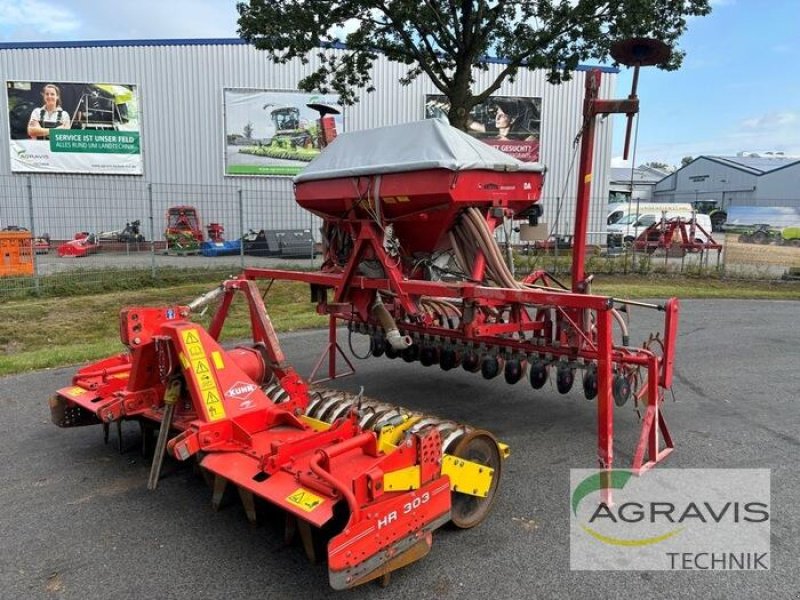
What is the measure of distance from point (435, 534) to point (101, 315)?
8094mm

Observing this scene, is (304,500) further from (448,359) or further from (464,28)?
(464,28)

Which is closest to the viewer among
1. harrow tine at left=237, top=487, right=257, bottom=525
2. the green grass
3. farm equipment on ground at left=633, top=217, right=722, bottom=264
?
harrow tine at left=237, top=487, right=257, bottom=525

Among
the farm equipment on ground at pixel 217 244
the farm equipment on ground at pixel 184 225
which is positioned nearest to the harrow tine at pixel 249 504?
the farm equipment on ground at pixel 217 244

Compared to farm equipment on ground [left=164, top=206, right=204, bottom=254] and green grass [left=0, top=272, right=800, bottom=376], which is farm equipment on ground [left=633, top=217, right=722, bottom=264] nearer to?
green grass [left=0, top=272, right=800, bottom=376]

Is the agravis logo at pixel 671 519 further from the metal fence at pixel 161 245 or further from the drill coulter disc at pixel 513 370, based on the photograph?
the metal fence at pixel 161 245

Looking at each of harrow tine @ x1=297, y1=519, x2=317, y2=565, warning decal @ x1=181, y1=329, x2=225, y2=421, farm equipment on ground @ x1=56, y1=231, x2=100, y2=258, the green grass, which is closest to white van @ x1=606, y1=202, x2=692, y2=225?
the green grass

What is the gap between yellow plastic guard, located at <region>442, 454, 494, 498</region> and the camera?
313 cm

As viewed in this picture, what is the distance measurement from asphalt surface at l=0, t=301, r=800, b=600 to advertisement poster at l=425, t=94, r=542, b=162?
19.7m

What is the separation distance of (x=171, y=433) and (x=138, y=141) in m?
21.9

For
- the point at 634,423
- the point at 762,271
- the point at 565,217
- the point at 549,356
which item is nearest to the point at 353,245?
the point at 549,356

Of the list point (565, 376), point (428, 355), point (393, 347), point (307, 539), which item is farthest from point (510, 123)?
point (307, 539)

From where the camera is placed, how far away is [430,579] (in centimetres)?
292

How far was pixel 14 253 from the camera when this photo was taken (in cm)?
1250

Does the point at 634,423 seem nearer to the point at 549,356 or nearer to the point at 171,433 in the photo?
the point at 549,356
